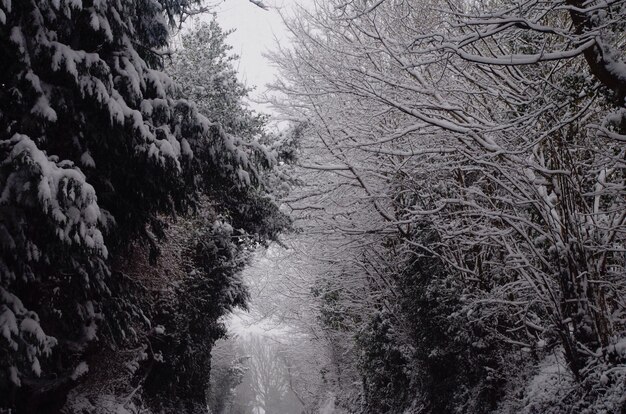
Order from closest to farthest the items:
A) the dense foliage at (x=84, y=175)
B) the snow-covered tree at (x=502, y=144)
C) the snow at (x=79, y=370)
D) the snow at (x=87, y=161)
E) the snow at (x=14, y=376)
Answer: the snow at (x=14, y=376) < the dense foliage at (x=84, y=175) < the snow-covered tree at (x=502, y=144) < the snow at (x=87, y=161) < the snow at (x=79, y=370)

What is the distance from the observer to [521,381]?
7711 millimetres

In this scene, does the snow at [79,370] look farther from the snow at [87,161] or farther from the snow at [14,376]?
the snow at [87,161]

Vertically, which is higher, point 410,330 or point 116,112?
point 116,112

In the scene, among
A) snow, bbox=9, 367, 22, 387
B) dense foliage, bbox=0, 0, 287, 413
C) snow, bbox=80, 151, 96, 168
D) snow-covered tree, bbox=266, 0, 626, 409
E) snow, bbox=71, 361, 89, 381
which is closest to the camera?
snow, bbox=9, 367, 22, 387

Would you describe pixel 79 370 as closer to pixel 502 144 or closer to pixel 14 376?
pixel 14 376

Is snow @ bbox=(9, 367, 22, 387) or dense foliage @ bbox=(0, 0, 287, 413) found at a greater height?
dense foliage @ bbox=(0, 0, 287, 413)

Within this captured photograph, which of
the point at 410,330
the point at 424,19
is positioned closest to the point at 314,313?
the point at 410,330

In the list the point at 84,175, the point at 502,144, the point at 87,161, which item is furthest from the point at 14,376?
the point at 502,144

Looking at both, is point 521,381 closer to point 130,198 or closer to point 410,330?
point 410,330

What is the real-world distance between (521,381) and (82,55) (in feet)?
26.9

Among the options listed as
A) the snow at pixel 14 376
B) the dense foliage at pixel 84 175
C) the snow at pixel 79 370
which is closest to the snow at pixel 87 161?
the dense foliage at pixel 84 175

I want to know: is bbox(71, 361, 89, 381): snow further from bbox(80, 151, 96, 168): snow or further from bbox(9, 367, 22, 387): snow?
bbox(80, 151, 96, 168): snow

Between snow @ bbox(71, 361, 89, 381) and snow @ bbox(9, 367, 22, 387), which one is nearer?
snow @ bbox(9, 367, 22, 387)

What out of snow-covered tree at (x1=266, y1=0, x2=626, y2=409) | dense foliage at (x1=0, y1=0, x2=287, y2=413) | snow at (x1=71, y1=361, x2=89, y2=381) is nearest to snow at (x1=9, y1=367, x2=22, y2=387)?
dense foliage at (x1=0, y1=0, x2=287, y2=413)
